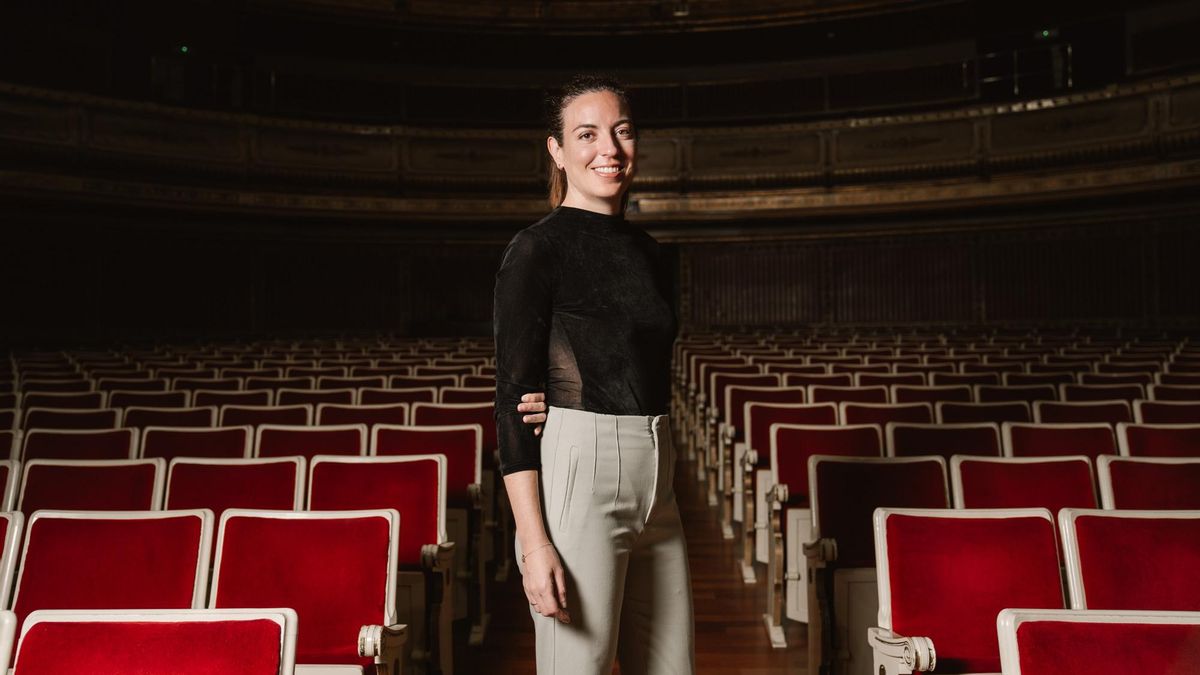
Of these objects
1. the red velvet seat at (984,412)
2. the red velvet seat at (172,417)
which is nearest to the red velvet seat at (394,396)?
the red velvet seat at (172,417)

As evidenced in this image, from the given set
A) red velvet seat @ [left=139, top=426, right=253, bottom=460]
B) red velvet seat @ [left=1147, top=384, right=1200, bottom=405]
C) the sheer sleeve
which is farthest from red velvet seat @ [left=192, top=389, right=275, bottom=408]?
red velvet seat @ [left=1147, top=384, right=1200, bottom=405]

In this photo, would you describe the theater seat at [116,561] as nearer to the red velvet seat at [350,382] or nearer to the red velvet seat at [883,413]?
the red velvet seat at [883,413]

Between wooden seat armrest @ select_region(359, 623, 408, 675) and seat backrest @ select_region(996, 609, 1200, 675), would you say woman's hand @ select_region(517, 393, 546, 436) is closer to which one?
seat backrest @ select_region(996, 609, 1200, 675)

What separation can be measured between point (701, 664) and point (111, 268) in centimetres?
1318

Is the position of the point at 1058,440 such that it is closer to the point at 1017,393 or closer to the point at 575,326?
the point at 1017,393

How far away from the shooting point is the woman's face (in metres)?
1.33

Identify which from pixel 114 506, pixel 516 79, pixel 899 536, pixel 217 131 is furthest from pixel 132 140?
pixel 899 536

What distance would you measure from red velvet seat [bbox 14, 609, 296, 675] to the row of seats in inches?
27.4

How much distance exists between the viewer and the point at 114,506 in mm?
2775

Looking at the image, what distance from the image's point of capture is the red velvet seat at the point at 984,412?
14.3 ft

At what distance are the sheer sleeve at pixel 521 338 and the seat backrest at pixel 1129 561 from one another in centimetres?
138

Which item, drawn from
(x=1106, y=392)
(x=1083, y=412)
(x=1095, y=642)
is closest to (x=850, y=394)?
(x=1083, y=412)

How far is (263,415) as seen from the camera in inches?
177

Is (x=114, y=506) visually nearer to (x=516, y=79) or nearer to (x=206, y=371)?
(x=206, y=371)
